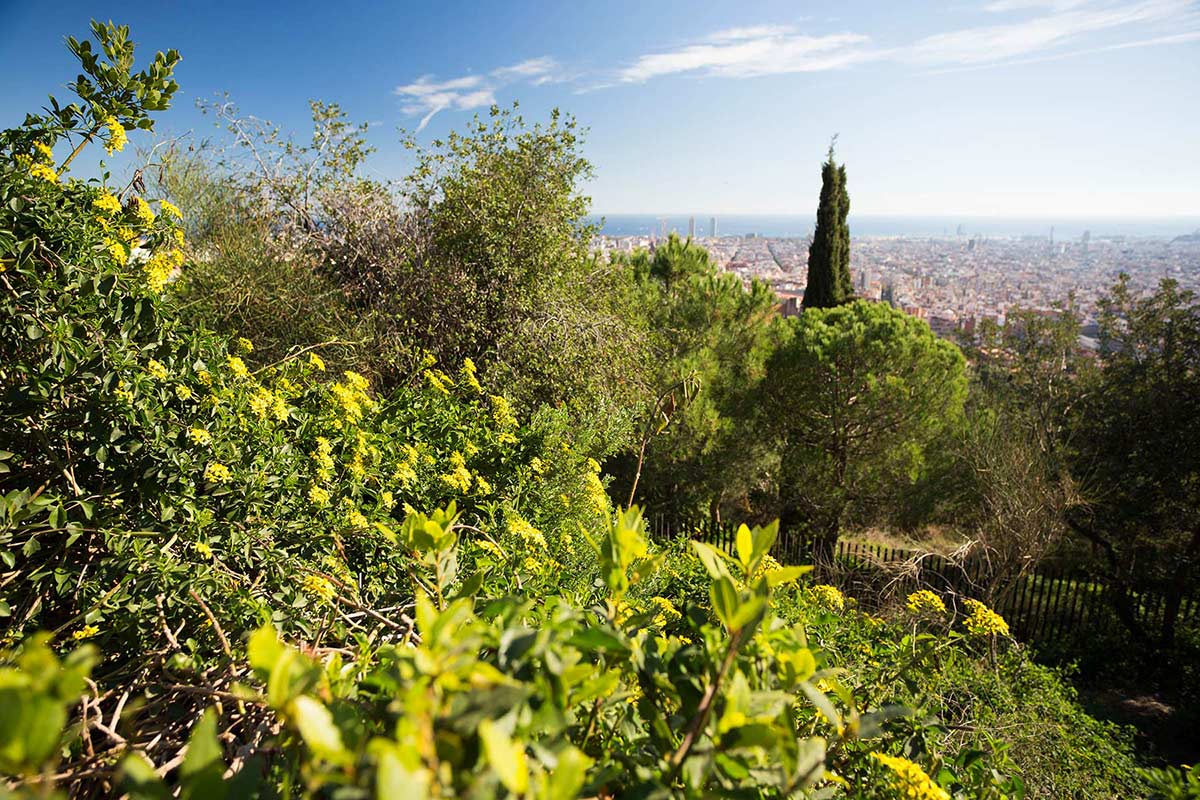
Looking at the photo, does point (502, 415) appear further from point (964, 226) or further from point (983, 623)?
point (964, 226)

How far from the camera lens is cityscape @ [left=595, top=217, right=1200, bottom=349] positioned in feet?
79.0

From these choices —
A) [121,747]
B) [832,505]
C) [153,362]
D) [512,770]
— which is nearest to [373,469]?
[153,362]

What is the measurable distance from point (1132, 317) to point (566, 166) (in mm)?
9035

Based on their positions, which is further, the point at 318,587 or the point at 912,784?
the point at 318,587

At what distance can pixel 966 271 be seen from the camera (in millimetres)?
53344

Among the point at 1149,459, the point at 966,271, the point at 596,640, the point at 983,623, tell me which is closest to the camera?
the point at 596,640

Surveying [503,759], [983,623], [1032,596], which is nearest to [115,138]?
[503,759]

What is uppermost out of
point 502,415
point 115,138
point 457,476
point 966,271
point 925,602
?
point 966,271

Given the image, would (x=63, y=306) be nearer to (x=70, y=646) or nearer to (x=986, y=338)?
(x=70, y=646)

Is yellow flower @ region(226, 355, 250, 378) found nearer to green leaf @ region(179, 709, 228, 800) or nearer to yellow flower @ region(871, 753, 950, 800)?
green leaf @ region(179, 709, 228, 800)

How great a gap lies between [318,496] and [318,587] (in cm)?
51

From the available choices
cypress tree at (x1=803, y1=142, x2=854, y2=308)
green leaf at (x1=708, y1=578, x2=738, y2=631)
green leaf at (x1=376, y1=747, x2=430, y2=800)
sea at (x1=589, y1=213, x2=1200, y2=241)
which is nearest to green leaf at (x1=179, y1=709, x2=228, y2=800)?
green leaf at (x1=376, y1=747, x2=430, y2=800)

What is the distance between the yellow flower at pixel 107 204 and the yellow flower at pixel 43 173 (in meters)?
0.10

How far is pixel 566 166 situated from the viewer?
631 cm
